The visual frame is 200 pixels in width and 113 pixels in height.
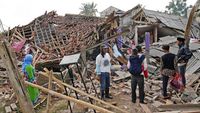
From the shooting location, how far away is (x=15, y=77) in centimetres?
445

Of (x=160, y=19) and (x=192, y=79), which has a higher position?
(x=160, y=19)

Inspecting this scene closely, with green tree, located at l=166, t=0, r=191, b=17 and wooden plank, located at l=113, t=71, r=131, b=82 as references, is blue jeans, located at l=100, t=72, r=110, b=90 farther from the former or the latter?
green tree, located at l=166, t=0, r=191, b=17

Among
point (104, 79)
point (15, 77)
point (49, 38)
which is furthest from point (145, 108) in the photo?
point (49, 38)

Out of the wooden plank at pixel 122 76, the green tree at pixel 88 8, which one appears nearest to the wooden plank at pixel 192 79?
the wooden plank at pixel 122 76

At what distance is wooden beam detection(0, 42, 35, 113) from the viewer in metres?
4.36

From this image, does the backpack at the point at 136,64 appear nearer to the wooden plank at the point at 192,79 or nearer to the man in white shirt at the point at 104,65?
the man in white shirt at the point at 104,65

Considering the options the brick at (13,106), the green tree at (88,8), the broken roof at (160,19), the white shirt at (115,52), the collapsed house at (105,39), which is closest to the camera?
the brick at (13,106)

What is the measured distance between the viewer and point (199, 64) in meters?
15.0

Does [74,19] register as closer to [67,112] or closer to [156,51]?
[156,51]

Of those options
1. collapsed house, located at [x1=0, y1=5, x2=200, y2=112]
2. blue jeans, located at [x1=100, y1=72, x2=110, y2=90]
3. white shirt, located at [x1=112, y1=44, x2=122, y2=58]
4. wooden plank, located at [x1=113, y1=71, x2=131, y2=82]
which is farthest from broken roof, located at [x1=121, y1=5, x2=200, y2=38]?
blue jeans, located at [x1=100, y1=72, x2=110, y2=90]

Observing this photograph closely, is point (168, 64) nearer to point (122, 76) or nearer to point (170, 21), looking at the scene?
point (122, 76)

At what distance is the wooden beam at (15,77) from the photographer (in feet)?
14.3

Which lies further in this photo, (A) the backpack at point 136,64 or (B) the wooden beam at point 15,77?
(A) the backpack at point 136,64

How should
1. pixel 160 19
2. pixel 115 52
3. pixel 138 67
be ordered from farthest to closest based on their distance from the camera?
pixel 160 19
pixel 115 52
pixel 138 67
